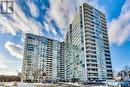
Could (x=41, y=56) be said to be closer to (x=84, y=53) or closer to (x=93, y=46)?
(x=84, y=53)

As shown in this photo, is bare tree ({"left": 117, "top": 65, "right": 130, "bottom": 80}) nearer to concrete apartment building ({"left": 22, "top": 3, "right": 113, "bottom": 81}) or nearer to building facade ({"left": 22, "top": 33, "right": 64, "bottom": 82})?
concrete apartment building ({"left": 22, "top": 3, "right": 113, "bottom": 81})

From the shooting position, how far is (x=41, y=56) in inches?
6358

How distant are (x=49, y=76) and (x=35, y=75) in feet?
95.9

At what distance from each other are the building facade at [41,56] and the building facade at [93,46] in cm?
5660

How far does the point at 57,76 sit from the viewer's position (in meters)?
160

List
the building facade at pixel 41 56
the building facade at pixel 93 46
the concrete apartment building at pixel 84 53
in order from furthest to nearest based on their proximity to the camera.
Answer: the building facade at pixel 41 56
the concrete apartment building at pixel 84 53
the building facade at pixel 93 46

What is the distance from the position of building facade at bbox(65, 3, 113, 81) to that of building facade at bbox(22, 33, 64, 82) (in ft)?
186

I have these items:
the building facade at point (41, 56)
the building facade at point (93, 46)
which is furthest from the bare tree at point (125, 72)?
the building facade at point (41, 56)

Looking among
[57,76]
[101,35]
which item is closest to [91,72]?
[101,35]

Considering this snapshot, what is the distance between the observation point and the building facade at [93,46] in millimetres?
96375

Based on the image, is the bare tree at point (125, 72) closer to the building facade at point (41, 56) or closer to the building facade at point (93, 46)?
the building facade at point (93, 46)

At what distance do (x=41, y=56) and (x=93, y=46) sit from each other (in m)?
74.9

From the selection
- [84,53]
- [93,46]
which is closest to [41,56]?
[84,53]

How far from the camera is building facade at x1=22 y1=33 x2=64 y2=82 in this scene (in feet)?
497
